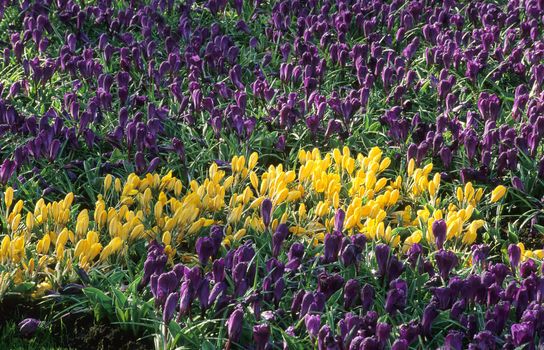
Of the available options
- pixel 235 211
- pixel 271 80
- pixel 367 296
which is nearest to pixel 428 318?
pixel 367 296

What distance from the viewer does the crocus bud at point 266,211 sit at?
4.28 metres

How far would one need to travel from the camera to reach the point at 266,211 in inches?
169

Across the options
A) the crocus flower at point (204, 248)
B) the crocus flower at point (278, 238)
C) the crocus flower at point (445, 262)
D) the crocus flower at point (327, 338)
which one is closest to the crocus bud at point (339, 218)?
the crocus flower at point (278, 238)

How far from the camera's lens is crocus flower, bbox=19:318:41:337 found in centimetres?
367

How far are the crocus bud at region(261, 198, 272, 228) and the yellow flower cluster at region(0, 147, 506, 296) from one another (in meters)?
0.04

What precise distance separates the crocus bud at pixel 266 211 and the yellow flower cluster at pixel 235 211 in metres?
0.04

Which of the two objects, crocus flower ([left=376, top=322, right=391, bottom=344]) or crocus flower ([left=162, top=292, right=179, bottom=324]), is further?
crocus flower ([left=162, top=292, right=179, bottom=324])

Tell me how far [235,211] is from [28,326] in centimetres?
115

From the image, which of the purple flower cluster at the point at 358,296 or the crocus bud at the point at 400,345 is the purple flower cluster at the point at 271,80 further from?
the crocus bud at the point at 400,345

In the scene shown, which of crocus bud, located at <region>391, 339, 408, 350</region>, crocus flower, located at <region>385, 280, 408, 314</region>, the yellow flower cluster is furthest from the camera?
the yellow flower cluster

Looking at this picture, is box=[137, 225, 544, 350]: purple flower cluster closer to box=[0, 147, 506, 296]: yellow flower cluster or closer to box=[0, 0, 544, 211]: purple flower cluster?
box=[0, 147, 506, 296]: yellow flower cluster

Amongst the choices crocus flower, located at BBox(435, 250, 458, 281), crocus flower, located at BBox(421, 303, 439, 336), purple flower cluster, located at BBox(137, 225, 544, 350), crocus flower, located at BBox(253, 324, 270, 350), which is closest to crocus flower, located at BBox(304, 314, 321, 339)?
purple flower cluster, located at BBox(137, 225, 544, 350)

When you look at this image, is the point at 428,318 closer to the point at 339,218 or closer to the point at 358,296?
the point at 358,296

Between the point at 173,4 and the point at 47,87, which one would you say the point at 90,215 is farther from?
the point at 173,4
